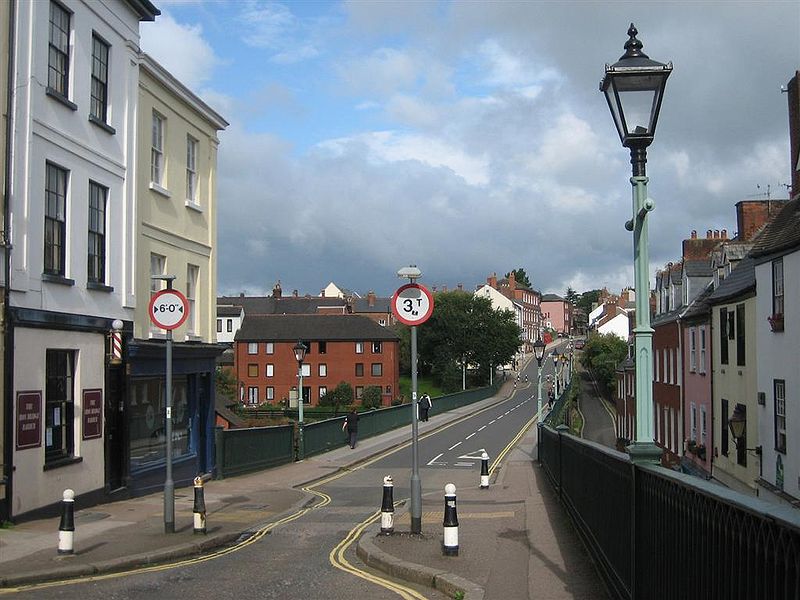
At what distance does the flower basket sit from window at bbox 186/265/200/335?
50.2 ft

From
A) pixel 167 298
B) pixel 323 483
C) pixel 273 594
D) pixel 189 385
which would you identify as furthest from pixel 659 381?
pixel 273 594

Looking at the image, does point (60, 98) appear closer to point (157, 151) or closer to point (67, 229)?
point (67, 229)

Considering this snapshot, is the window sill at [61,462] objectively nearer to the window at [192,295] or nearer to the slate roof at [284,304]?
the window at [192,295]

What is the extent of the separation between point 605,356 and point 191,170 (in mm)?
69205

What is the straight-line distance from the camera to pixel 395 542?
39.8 ft

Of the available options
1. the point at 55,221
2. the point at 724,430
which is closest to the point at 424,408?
the point at 724,430

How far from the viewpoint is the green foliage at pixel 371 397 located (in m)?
87.6

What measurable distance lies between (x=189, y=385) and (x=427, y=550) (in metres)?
12.7

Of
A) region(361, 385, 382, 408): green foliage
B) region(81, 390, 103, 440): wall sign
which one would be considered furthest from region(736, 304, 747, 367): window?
region(361, 385, 382, 408): green foliage

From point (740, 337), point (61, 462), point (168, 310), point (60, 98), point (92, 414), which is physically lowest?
point (61, 462)

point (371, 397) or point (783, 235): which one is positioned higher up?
point (783, 235)

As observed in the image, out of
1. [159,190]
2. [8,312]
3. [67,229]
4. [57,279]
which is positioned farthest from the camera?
[159,190]

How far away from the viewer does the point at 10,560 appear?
35.9 feet

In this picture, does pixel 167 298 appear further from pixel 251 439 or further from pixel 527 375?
pixel 527 375
